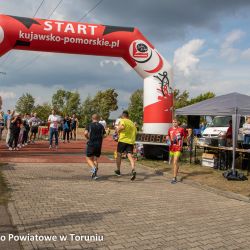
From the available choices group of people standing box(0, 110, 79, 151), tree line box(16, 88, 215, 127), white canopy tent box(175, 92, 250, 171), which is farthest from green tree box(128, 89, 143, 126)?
white canopy tent box(175, 92, 250, 171)

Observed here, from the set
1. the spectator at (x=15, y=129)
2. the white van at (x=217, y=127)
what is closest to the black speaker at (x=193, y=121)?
the white van at (x=217, y=127)

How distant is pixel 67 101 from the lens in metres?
63.1

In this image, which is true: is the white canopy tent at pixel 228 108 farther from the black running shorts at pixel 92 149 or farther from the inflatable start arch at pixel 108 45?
the black running shorts at pixel 92 149

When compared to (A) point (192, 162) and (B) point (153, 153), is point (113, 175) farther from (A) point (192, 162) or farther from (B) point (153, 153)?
(A) point (192, 162)

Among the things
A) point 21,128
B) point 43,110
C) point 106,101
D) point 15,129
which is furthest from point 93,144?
point 43,110

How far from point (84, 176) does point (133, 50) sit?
18.7ft

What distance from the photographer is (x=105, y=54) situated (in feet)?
45.3

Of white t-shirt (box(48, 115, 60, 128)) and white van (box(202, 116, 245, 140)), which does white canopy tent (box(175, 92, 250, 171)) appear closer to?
white van (box(202, 116, 245, 140))

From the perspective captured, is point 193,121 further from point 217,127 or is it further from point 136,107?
point 136,107

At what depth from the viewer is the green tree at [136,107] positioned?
51812 millimetres

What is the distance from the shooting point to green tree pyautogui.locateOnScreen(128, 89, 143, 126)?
51.8 metres

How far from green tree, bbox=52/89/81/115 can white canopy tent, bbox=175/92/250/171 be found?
163 feet

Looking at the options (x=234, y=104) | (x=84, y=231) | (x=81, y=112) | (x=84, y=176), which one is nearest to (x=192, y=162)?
(x=234, y=104)

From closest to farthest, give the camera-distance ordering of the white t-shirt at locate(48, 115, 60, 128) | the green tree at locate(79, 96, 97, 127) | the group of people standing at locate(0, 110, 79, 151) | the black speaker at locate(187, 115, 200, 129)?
the black speaker at locate(187, 115, 200, 129), the group of people standing at locate(0, 110, 79, 151), the white t-shirt at locate(48, 115, 60, 128), the green tree at locate(79, 96, 97, 127)
